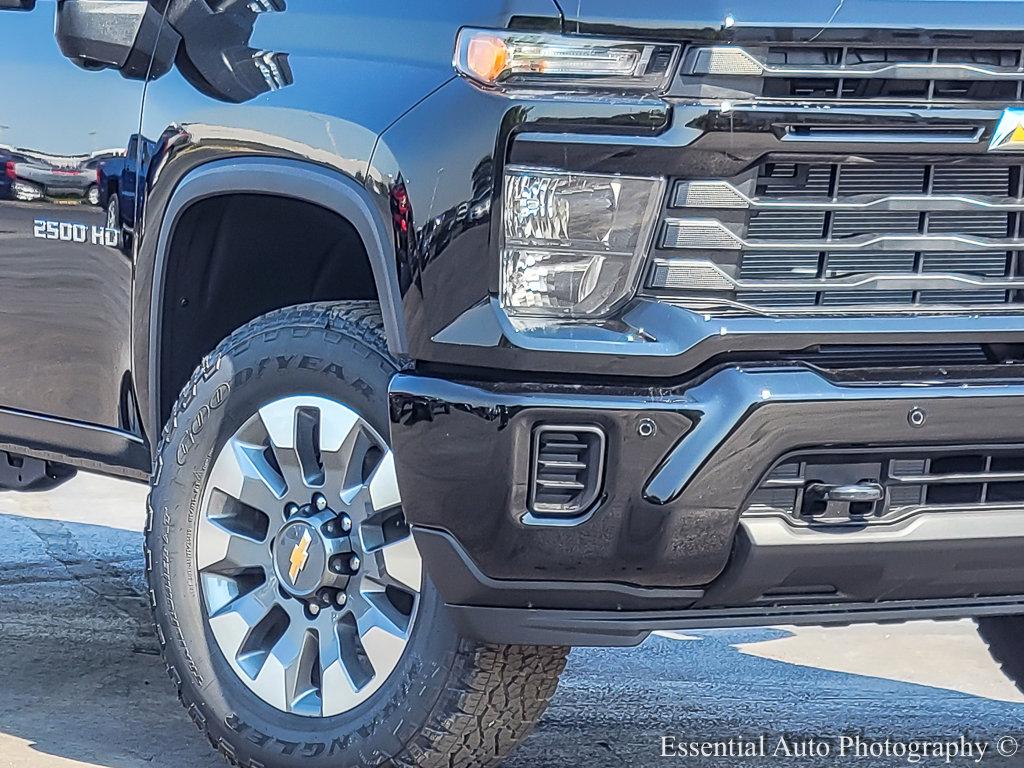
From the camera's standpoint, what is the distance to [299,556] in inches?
134

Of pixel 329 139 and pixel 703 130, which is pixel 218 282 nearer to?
pixel 329 139

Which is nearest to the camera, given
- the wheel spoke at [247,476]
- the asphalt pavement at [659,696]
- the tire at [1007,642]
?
the wheel spoke at [247,476]

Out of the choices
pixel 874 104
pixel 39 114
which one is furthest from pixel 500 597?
pixel 39 114

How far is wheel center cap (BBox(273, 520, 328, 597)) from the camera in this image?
3367mm

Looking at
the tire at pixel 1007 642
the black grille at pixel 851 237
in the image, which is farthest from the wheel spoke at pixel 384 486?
the tire at pixel 1007 642

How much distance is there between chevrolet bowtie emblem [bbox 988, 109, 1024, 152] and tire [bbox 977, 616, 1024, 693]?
1.55 metres

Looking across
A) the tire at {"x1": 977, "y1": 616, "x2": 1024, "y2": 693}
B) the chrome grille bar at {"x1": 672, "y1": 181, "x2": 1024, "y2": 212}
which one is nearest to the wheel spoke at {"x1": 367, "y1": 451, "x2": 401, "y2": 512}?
the chrome grille bar at {"x1": 672, "y1": 181, "x2": 1024, "y2": 212}

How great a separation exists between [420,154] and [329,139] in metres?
0.25

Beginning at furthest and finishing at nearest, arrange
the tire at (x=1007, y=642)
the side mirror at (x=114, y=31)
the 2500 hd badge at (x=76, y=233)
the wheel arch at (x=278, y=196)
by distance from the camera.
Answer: the tire at (x=1007, y=642)
the 2500 hd badge at (x=76, y=233)
the side mirror at (x=114, y=31)
the wheel arch at (x=278, y=196)

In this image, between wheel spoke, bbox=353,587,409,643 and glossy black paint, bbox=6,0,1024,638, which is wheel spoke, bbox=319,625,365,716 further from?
glossy black paint, bbox=6,0,1024,638

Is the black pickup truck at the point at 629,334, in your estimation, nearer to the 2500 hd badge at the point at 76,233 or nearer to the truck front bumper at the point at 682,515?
the truck front bumper at the point at 682,515

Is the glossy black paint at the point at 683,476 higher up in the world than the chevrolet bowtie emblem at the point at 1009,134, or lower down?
lower down

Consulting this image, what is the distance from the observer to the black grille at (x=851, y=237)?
116 inches

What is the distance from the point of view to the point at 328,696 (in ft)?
11.1
